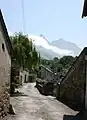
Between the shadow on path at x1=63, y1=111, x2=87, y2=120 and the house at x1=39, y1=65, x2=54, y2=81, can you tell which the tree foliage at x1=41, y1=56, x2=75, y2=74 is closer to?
the house at x1=39, y1=65, x2=54, y2=81

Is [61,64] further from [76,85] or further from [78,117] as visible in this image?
[78,117]

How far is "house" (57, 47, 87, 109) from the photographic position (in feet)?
61.6

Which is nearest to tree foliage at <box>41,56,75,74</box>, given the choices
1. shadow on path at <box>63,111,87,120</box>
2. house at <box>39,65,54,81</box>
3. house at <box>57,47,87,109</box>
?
house at <box>39,65,54,81</box>

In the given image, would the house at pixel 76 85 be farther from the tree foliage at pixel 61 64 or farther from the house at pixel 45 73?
the house at pixel 45 73

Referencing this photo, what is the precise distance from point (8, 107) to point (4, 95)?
0.90 metres

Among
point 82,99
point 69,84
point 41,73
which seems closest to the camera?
point 82,99

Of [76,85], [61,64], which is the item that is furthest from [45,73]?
[76,85]

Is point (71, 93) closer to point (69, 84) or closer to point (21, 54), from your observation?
point (69, 84)

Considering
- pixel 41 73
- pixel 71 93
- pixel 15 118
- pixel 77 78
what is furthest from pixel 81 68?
pixel 41 73

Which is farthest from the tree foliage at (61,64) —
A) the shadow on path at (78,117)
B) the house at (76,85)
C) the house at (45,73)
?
the shadow on path at (78,117)

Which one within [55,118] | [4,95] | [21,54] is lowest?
[55,118]

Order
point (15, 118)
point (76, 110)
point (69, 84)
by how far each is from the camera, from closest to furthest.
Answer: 1. point (15, 118)
2. point (76, 110)
3. point (69, 84)

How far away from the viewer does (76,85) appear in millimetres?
20906

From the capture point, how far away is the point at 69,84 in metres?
22.7
